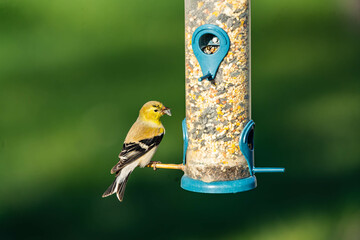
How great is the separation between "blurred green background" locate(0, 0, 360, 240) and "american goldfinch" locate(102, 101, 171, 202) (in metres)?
2.56

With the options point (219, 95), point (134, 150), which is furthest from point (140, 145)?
point (219, 95)

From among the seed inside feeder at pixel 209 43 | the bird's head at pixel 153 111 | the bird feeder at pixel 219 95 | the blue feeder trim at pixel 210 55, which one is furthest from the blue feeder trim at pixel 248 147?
the bird's head at pixel 153 111

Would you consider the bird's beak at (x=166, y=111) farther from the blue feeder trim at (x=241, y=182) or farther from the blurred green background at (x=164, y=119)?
the blurred green background at (x=164, y=119)

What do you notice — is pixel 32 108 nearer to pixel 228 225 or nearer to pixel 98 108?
pixel 98 108

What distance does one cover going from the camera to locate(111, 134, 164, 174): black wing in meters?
4.77

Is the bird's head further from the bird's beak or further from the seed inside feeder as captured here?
the seed inside feeder

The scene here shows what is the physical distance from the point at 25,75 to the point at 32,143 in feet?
2.76

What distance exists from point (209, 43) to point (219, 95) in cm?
33

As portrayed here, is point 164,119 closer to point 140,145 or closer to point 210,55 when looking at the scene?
point 140,145

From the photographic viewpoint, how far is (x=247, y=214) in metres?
7.86

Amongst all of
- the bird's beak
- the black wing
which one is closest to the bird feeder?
the bird's beak

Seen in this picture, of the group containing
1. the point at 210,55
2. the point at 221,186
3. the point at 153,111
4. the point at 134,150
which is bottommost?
the point at 221,186

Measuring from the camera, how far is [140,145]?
4867 mm

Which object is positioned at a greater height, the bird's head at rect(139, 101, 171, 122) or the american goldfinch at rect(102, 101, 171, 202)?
the bird's head at rect(139, 101, 171, 122)
